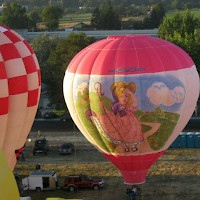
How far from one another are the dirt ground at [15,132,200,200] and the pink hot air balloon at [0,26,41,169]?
10.9 ft

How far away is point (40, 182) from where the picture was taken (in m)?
22.6

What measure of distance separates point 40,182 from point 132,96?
5671 millimetres

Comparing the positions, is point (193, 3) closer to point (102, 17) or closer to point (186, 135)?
point (102, 17)

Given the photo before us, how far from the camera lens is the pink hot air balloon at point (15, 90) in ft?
62.1

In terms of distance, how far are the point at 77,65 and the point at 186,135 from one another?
31.3ft

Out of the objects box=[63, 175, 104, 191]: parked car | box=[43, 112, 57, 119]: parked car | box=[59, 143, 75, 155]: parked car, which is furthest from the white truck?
box=[43, 112, 57, 119]: parked car

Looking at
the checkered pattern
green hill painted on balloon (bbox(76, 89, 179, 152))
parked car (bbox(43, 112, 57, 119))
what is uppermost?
the checkered pattern

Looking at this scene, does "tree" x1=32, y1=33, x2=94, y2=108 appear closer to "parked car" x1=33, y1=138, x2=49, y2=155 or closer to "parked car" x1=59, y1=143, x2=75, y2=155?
"parked car" x1=33, y1=138, x2=49, y2=155

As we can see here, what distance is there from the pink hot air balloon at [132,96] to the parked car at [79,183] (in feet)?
7.62

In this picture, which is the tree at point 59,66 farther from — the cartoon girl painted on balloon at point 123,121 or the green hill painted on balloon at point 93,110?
the cartoon girl painted on balloon at point 123,121

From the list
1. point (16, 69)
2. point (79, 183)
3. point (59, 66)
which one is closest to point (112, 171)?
point (79, 183)

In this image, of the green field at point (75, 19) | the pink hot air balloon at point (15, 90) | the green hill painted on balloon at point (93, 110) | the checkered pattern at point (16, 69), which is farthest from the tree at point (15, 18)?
the green hill painted on balloon at point (93, 110)

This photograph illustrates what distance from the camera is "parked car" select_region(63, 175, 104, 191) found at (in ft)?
74.0

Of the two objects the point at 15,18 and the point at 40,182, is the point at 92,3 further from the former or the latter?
the point at 40,182
